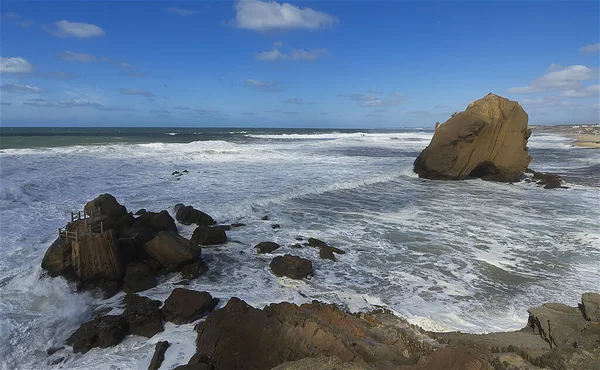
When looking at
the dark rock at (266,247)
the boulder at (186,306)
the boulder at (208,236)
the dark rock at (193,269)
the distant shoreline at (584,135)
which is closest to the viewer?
the boulder at (186,306)

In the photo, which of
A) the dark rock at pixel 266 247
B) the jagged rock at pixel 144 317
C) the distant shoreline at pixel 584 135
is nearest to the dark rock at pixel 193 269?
the jagged rock at pixel 144 317

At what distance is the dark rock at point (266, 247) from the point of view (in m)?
10.1

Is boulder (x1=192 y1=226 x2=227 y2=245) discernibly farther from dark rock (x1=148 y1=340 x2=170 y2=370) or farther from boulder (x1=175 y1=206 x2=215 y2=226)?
dark rock (x1=148 y1=340 x2=170 y2=370)

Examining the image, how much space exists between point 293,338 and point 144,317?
122 inches

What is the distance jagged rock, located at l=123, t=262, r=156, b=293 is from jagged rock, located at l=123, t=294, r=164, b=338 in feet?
2.77

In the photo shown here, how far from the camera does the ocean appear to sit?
21.9ft

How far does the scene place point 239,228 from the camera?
40.2 feet

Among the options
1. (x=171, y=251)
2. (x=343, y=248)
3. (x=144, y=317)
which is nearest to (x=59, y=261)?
(x=171, y=251)

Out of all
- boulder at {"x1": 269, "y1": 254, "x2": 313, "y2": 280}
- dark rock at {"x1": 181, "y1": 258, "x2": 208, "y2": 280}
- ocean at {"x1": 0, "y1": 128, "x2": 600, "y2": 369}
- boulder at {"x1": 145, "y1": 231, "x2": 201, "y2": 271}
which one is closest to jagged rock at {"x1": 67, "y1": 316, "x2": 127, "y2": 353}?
ocean at {"x1": 0, "y1": 128, "x2": 600, "y2": 369}

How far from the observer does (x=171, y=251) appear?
870cm

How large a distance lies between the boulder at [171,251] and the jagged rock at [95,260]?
886 millimetres

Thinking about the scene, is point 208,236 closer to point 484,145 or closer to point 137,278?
point 137,278

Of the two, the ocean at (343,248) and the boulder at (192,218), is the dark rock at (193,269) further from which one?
the boulder at (192,218)

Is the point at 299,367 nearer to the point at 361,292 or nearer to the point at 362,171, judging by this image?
the point at 361,292
